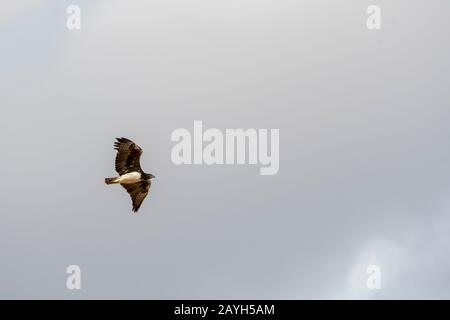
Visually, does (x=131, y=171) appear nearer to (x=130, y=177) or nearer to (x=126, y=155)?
(x=130, y=177)

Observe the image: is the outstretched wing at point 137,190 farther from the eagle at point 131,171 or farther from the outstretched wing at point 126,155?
the outstretched wing at point 126,155

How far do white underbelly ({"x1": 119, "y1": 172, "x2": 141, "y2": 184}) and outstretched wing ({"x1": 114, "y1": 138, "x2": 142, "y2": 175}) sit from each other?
0.21 metres

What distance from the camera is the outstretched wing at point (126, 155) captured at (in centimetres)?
4512

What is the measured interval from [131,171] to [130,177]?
333 mm

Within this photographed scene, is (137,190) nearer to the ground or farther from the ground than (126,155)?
nearer to the ground

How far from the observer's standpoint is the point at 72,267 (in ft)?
197

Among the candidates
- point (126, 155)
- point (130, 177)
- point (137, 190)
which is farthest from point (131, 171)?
point (137, 190)

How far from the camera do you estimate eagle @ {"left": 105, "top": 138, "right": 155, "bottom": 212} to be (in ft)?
148

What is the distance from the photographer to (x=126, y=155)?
149ft

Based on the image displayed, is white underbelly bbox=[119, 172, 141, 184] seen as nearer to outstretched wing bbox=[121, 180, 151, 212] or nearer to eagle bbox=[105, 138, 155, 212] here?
eagle bbox=[105, 138, 155, 212]

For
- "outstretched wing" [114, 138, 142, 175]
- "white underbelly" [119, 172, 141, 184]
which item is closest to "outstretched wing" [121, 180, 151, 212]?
"white underbelly" [119, 172, 141, 184]
